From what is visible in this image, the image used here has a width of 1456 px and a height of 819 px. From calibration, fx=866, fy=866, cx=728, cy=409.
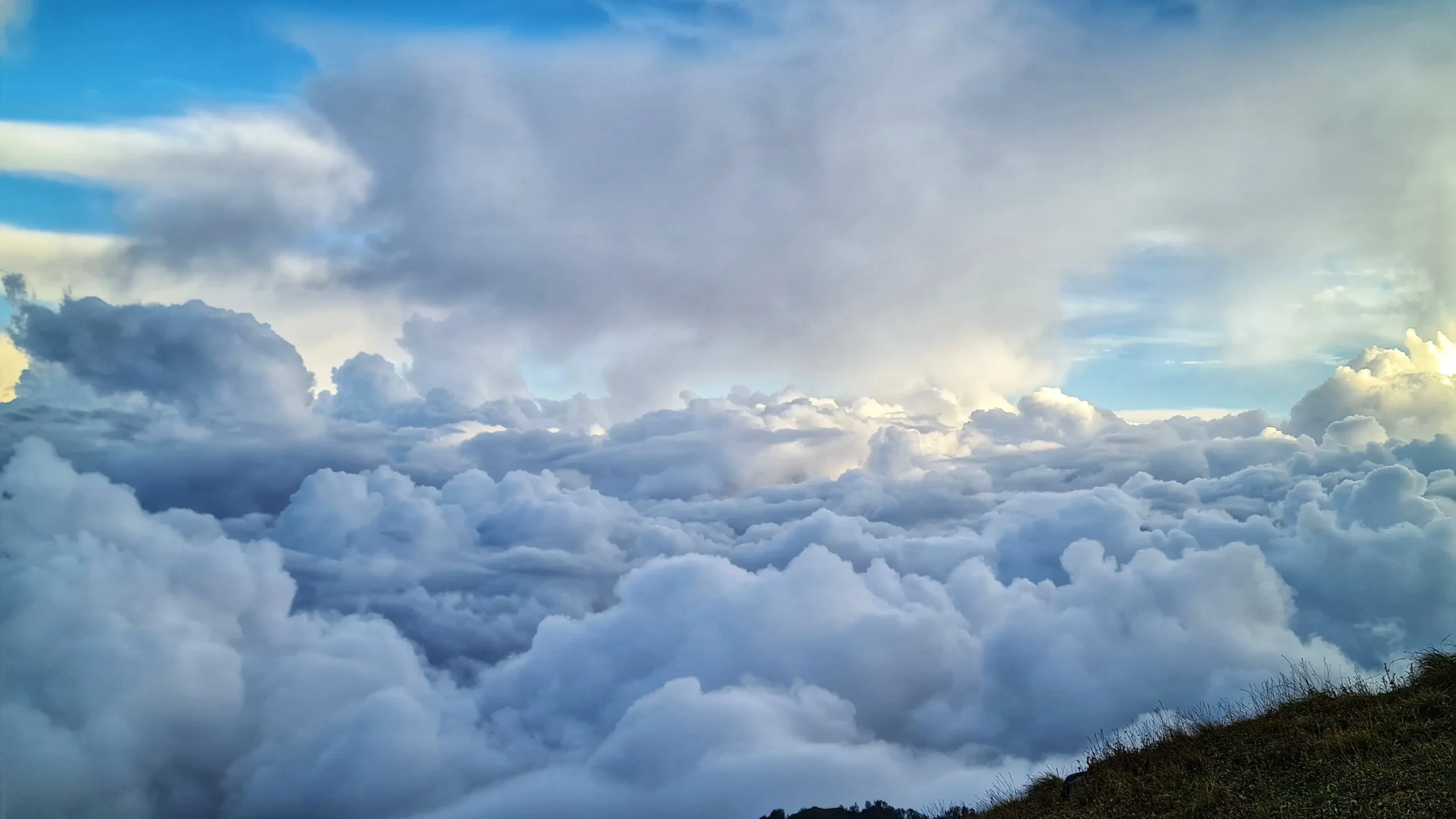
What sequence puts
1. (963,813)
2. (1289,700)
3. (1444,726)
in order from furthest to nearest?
(963,813), (1289,700), (1444,726)

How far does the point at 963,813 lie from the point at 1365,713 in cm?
1168

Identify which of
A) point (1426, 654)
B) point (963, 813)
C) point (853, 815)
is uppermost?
point (1426, 654)

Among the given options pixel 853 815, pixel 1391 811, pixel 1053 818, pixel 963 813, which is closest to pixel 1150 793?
pixel 1053 818

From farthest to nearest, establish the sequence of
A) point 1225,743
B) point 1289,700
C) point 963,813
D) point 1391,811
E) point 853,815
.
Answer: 1. point 853,815
2. point 963,813
3. point 1289,700
4. point 1225,743
5. point 1391,811

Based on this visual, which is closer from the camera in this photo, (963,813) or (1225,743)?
(1225,743)

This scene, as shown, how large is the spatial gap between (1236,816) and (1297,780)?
233cm

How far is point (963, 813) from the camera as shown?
27719 millimetres

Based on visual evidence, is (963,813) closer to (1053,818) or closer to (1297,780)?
(1053,818)

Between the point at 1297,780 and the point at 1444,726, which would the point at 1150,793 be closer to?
the point at 1297,780

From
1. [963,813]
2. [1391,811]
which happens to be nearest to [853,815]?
[963,813]

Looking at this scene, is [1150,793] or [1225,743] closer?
[1150,793]

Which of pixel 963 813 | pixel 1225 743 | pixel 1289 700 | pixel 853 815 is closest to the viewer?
pixel 1225 743

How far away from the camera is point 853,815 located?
19062 centimetres

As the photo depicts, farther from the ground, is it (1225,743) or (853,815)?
(1225,743)
